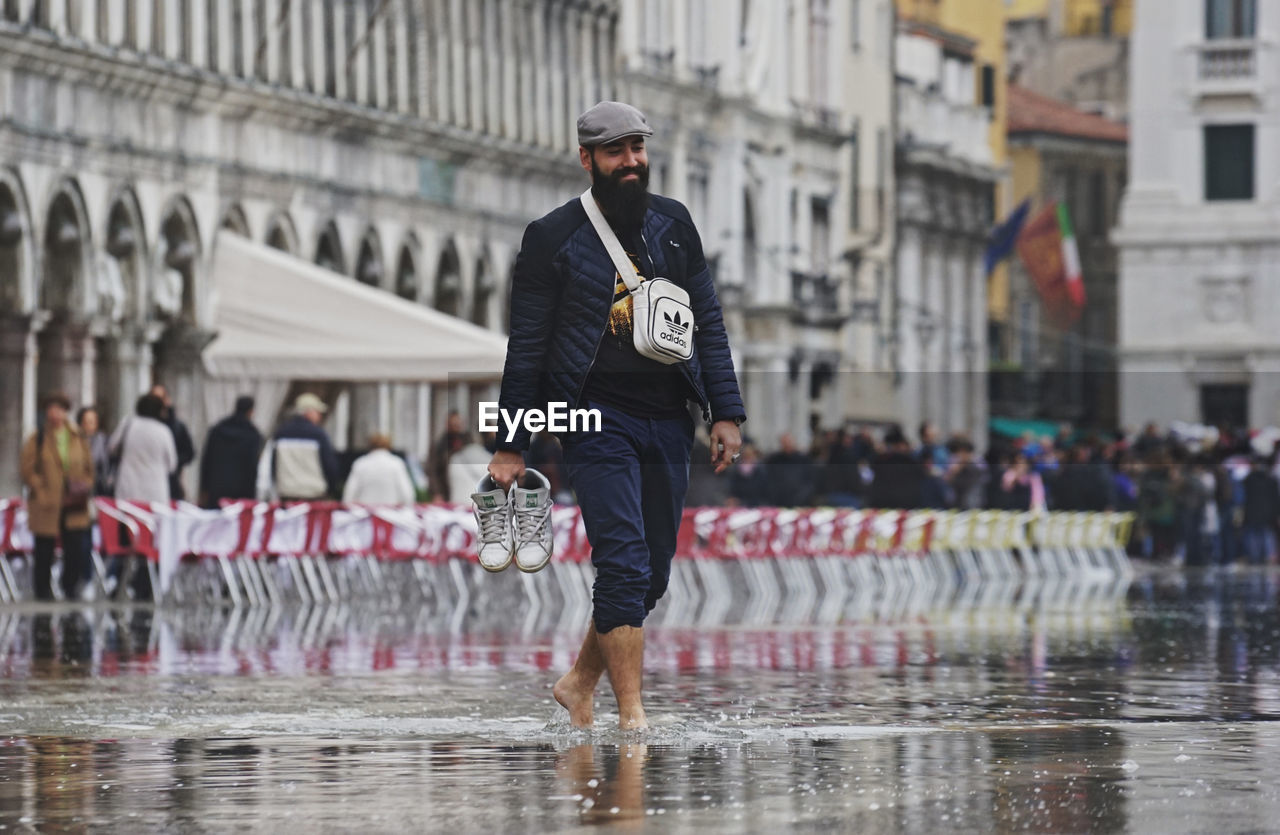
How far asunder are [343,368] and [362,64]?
17.1m

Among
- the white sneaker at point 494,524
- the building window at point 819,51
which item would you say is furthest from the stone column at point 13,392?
the building window at point 819,51

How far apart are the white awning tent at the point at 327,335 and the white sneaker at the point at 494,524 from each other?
19023mm

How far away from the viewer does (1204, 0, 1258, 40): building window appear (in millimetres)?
83875

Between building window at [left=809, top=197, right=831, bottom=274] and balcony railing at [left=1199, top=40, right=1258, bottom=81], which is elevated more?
balcony railing at [left=1199, top=40, right=1258, bottom=81]

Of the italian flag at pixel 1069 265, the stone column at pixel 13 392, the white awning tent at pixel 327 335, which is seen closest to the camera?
the white awning tent at pixel 327 335

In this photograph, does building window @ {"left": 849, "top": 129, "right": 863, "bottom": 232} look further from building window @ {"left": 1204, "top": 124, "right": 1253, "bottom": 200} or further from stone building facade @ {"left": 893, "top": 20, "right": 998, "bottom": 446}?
building window @ {"left": 1204, "top": 124, "right": 1253, "bottom": 200}

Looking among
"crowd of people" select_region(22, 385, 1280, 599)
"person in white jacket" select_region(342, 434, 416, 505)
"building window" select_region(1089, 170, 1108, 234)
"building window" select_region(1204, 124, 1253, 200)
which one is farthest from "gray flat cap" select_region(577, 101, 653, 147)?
"building window" select_region(1089, 170, 1108, 234)

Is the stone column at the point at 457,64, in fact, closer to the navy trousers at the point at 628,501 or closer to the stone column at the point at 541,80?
the stone column at the point at 541,80

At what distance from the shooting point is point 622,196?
11.3m

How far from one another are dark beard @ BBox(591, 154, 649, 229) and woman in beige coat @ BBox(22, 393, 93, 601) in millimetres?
16471

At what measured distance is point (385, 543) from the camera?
92.2 ft

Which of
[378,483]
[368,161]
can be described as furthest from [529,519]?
[368,161]

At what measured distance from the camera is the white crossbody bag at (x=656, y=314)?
11.2 meters

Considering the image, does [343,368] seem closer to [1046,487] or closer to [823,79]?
[1046,487]
